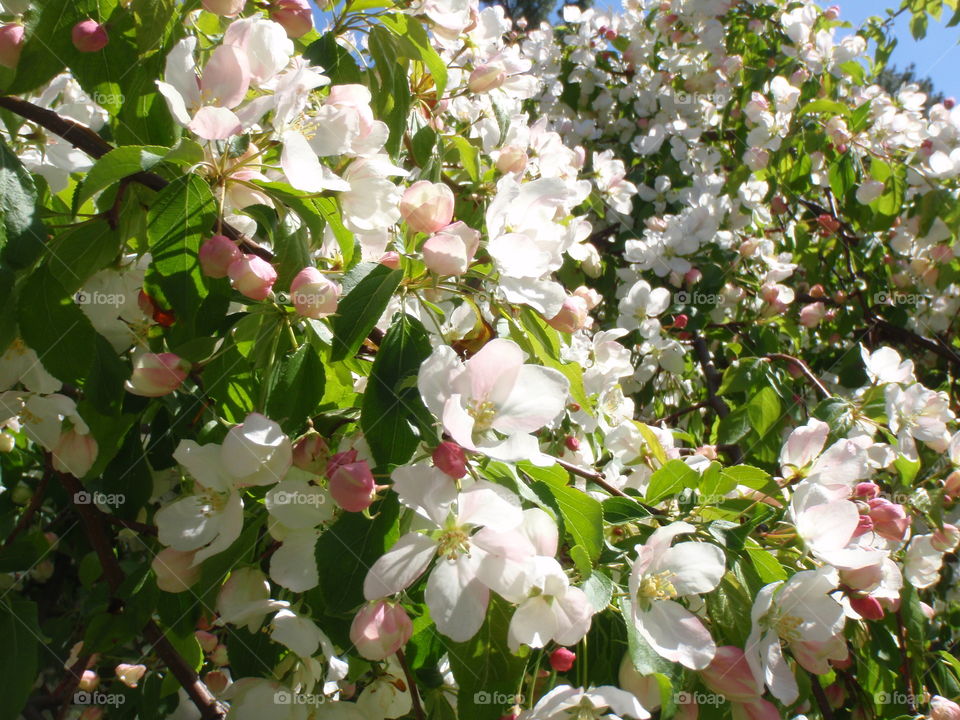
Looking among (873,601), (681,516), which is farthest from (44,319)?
(873,601)

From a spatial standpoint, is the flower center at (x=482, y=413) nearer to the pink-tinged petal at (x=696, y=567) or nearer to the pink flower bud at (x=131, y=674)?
the pink-tinged petal at (x=696, y=567)

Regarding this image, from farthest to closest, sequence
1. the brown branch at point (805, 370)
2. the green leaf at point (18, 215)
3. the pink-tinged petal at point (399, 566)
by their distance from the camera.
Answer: the brown branch at point (805, 370), the green leaf at point (18, 215), the pink-tinged petal at point (399, 566)

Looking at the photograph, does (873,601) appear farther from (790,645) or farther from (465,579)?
(465,579)

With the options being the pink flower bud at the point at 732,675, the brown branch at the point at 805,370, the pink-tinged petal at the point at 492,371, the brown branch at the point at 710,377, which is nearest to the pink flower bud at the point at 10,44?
the pink-tinged petal at the point at 492,371

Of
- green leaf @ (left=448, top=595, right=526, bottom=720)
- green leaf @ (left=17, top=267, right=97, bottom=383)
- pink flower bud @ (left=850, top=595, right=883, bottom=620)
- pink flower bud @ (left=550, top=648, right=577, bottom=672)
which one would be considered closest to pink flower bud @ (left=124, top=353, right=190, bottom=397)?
green leaf @ (left=17, top=267, right=97, bottom=383)

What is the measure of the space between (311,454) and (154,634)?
50 centimetres

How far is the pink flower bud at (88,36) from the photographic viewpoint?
85 centimetres

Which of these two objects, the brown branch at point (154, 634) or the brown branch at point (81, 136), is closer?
the brown branch at point (81, 136)

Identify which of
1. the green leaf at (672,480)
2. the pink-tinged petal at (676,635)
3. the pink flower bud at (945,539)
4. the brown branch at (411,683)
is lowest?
the pink flower bud at (945,539)

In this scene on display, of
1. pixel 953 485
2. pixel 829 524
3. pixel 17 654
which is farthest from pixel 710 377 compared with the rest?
pixel 17 654

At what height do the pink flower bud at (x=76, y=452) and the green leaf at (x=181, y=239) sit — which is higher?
the green leaf at (x=181, y=239)

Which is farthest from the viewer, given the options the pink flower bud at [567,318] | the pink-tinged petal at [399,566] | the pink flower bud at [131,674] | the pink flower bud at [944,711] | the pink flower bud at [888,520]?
the pink flower bud at [131,674]

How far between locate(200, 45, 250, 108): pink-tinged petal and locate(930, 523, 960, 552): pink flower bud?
59.6 inches

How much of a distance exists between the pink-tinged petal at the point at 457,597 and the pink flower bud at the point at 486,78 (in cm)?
87
